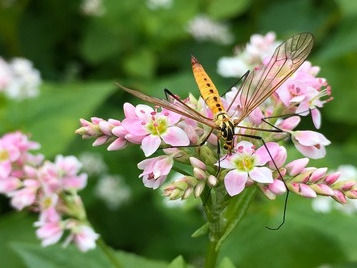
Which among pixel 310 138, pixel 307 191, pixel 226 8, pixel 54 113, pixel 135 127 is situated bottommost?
pixel 307 191

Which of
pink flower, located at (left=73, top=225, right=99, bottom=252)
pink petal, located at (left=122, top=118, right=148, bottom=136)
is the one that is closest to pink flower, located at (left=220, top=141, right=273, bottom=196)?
pink petal, located at (left=122, top=118, right=148, bottom=136)

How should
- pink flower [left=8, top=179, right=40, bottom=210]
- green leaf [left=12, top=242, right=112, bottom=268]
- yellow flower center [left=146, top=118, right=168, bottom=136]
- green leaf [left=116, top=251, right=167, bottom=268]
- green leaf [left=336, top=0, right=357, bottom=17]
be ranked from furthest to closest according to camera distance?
green leaf [left=336, top=0, right=357, bottom=17]
green leaf [left=116, top=251, right=167, bottom=268]
green leaf [left=12, top=242, right=112, bottom=268]
pink flower [left=8, top=179, right=40, bottom=210]
yellow flower center [left=146, top=118, right=168, bottom=136]

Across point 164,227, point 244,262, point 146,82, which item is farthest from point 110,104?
point 244,262

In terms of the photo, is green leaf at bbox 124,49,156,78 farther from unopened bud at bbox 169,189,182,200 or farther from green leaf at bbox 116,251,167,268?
unopened bud at bbox 169,189,182,200

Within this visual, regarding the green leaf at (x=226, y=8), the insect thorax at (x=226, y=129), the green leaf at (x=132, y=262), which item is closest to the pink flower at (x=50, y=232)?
the green leaf at (x=132, y=262)

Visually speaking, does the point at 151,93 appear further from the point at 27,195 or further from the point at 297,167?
the point at 297,167

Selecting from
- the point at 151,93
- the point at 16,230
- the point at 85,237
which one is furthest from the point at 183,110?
the point at 151,93
